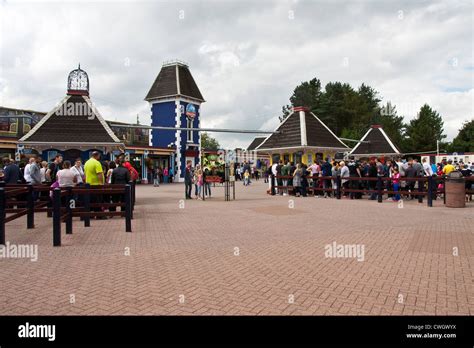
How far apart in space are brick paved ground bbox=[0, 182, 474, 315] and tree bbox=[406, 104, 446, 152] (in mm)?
65122

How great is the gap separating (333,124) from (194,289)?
66876 mm

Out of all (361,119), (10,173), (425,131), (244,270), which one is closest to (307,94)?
(361,119)

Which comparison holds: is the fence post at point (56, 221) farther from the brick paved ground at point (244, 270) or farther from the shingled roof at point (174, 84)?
the shingled roof at point (174, 84)

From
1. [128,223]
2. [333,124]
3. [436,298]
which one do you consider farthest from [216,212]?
[333,124]

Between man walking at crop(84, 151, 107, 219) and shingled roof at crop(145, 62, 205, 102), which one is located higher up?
shingled roof at crop(145, 62, 205, 102)

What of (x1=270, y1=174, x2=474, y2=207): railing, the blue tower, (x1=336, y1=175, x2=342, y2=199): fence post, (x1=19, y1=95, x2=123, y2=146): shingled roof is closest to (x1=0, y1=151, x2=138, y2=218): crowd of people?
(x1=19, y1=95, x2=123, y2=146): shingled roof

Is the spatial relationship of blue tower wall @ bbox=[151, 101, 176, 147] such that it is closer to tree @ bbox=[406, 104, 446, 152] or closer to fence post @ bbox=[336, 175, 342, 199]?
fence post @ bbox=[336, 175, 342, 199]

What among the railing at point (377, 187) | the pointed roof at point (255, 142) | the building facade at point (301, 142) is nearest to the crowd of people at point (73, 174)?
the railing at point (377, 187)

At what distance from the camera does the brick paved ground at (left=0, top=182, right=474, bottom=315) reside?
4609 mm

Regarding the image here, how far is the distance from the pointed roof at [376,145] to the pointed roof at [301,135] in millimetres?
8966

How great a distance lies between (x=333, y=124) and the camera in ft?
225

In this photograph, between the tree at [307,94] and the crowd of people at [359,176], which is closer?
the crowd of people at [359,176]

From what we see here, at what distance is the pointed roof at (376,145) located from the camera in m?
36.9

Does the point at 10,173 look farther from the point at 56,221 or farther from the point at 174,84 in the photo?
the point at 174,84
